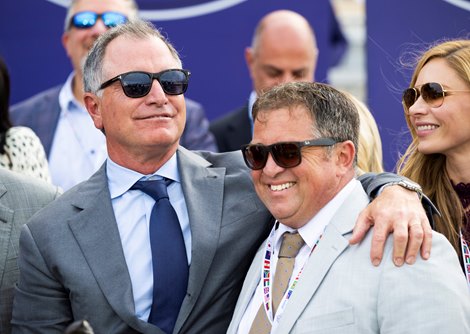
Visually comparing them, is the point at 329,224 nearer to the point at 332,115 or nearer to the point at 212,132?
the point at 332,115

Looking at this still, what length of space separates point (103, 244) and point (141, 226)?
0.62ft

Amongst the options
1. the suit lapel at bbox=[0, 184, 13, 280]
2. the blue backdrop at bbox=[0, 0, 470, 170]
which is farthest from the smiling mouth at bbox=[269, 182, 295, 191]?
the blue backdrop at bbox=[0, 0, 470, 170]

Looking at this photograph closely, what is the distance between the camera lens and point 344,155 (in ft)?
11.9

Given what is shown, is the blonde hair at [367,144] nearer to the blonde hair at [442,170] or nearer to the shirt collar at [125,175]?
the blonde hair at [442,170]

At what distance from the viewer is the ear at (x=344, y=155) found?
3604 mm

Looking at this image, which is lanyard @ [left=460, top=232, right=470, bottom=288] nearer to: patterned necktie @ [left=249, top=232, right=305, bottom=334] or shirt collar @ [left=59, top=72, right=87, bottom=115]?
patterned necktie @ [left=249, top=232, right=305, bottom=334]

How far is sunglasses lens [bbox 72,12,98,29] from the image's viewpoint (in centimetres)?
602

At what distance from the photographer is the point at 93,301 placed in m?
3.76

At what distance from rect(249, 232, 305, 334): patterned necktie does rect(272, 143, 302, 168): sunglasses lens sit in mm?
305

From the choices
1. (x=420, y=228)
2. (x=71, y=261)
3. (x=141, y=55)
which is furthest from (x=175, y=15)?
(x=420, y=228)

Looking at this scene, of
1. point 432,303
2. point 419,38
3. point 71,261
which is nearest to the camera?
point 432,303

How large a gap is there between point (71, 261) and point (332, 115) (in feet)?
3.87

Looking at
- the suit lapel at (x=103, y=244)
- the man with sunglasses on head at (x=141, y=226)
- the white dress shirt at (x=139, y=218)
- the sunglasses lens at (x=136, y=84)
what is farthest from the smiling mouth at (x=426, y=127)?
the suit lapel at (x=103, y=244)

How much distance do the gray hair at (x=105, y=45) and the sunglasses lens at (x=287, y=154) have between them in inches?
31.1
